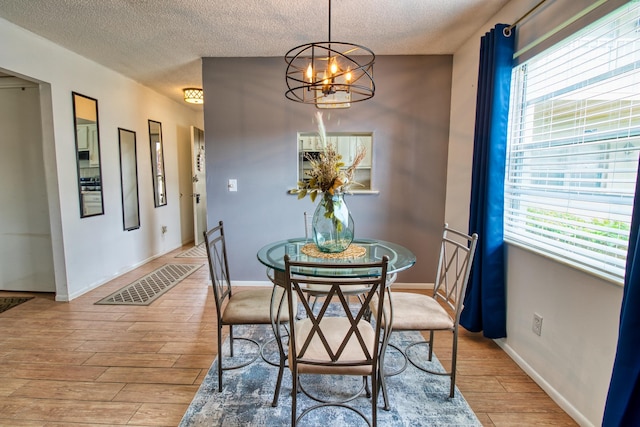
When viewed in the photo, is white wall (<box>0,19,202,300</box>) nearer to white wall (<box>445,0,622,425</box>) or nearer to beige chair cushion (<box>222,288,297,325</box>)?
beige chair cushion (<box>222,288,297,325</box>)

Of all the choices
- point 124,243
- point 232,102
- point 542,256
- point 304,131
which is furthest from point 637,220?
point 124,243

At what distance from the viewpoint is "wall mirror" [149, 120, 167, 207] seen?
14.8 ft

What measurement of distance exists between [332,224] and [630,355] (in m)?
1.40

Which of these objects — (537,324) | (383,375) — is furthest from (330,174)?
(537,324)

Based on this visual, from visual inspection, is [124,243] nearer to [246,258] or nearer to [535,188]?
[246,258]

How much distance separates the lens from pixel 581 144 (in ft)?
5.41

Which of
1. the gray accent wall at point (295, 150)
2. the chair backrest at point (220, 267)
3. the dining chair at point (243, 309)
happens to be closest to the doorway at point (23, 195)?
the gray accent wall at point (295, 150)

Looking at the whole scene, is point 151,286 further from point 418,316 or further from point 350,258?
point 418,316

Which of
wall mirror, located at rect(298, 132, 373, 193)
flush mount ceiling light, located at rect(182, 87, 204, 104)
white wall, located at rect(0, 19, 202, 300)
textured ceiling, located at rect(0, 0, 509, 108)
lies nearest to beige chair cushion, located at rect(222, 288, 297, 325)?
wall mirror, located at rect(298, 132, 373, 193)

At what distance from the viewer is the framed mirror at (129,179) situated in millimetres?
Result: 3871

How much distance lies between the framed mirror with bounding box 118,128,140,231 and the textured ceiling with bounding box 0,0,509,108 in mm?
951

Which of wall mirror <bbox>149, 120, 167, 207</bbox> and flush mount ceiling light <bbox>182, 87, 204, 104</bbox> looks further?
wall mirror <bbox>149, 120, 167, 207</bbox>

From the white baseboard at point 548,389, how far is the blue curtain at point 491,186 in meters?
0.12

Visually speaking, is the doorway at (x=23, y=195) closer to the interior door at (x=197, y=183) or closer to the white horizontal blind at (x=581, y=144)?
the interior door at (x=197, y=183)
